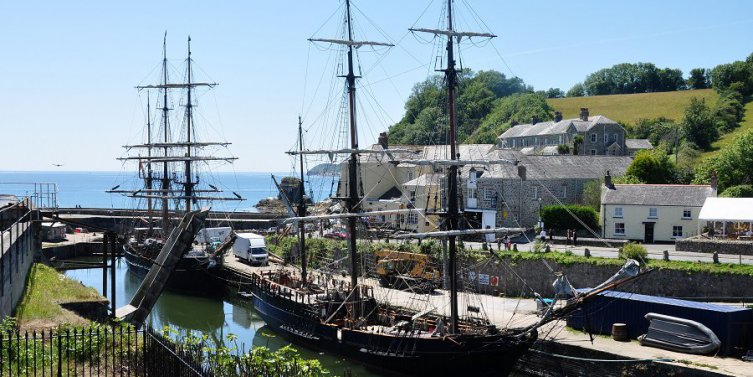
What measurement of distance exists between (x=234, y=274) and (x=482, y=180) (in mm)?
17977

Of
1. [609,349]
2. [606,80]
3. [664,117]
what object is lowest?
[609,349]

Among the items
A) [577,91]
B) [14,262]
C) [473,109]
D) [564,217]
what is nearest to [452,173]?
[14,262]

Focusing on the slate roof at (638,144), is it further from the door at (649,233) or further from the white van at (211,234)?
the white van at (211,234)

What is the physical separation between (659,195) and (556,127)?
144 feet

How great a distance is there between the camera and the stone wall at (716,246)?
3881 centimetres

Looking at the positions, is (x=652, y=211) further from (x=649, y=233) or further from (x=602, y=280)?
(x=602, y=280)

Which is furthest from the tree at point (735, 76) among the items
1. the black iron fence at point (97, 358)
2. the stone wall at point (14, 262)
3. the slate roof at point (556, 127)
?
the black iron fence at point (97, 358)

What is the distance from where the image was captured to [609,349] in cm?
2689

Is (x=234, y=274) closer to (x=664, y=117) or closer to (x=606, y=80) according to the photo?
(x=664, y=117)

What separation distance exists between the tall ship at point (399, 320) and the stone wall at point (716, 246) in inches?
490

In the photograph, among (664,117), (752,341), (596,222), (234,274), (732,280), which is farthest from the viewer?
(664,117)

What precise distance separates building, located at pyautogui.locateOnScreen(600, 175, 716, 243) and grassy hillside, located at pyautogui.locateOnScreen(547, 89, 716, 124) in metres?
65.9

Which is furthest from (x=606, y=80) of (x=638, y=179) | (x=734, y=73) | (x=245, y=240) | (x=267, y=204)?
(x=245, y=240)

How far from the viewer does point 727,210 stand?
43469mm
